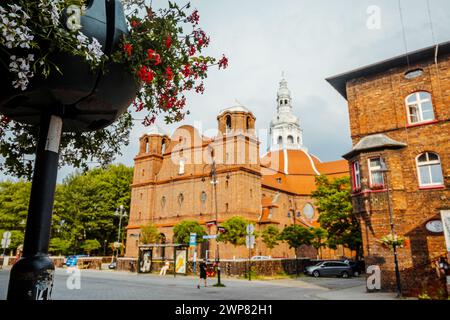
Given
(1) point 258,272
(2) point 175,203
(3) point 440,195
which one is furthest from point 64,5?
(2) point 175,203

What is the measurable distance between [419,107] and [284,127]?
62231mm

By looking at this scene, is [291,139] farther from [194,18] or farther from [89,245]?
[194,18]

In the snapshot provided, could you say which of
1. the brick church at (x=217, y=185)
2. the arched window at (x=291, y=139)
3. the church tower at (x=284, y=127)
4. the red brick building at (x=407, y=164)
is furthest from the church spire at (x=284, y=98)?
the red brick building at (x=407, y=164)

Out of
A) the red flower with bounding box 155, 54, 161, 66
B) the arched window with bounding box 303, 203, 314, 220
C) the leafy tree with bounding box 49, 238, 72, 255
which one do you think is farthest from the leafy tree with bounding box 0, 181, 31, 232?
the red flower with bounding box 155, 54, 161, 66

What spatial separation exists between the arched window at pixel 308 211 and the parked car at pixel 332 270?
2380cm

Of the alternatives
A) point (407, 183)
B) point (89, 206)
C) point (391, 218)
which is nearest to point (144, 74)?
point (391, 218)

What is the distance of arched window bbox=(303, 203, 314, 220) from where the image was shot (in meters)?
55.3

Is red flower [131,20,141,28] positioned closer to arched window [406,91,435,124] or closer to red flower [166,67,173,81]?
red flower [166,67,173,81]

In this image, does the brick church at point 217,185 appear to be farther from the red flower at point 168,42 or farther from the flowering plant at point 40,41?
the flowering plant at point 40,41

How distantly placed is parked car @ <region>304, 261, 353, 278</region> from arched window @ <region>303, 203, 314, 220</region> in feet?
78.1

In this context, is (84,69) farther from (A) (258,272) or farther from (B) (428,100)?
(A) (258,272)

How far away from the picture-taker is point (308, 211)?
5581cm

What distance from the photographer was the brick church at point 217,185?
40969 millimetres
